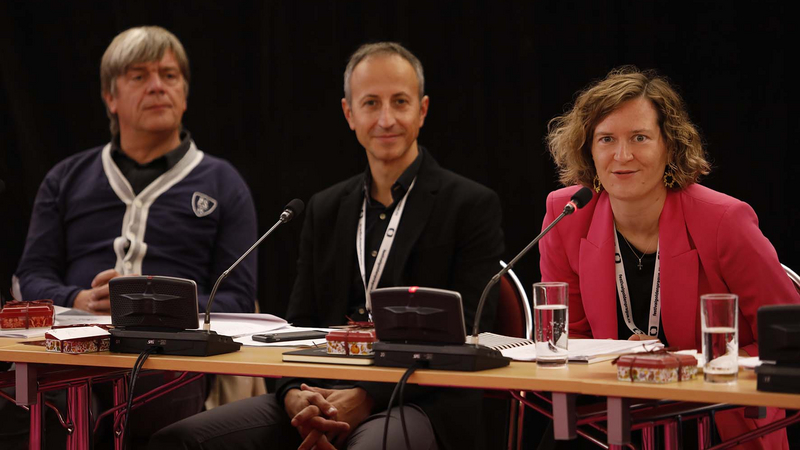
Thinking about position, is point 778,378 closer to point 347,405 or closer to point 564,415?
point 564,415

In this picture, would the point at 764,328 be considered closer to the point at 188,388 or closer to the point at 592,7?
the point at 188,388

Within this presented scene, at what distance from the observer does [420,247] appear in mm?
2895

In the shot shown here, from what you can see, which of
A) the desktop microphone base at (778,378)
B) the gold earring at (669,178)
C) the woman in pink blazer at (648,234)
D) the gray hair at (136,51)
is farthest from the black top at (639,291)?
the gray hair at (136,51)

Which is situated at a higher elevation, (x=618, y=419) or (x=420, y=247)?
(x=420, y=247)

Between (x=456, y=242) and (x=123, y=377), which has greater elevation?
(x=456, y=242)

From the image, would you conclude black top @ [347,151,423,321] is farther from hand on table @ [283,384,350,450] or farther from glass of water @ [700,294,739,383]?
glass of water @ [700,294,739,383]

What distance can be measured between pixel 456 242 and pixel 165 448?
3.60 ft

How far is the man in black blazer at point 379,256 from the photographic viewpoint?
2.43 metres

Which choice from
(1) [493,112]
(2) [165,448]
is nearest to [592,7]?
(1) [493,112]

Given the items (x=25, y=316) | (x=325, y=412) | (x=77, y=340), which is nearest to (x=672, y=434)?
(x=325, y=412)

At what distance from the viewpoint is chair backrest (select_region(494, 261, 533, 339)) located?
9.24 feet

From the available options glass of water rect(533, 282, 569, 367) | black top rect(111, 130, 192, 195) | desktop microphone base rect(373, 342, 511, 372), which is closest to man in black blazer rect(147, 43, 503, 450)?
desktop microphone base rect(373, 342, 511, 372)

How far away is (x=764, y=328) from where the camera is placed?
1.68m

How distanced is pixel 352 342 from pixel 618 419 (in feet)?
2.14
